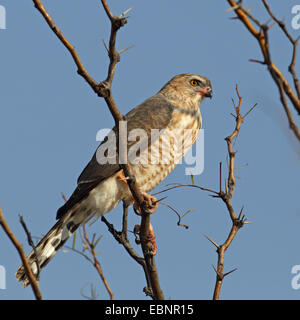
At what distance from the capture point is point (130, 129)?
4.95 metres

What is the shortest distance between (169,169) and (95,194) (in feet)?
2.60

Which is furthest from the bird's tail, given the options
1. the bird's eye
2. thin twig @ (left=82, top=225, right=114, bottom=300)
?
the bird's eye

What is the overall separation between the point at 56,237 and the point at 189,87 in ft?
8.33

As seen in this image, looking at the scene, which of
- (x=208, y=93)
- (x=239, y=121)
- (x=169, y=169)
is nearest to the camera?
(x=239, y=121)

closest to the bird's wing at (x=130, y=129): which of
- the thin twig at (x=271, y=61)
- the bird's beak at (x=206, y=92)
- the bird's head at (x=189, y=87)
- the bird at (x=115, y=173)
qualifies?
the bird at (x=115, y=173)

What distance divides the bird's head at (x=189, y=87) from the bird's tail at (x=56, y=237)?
202 centimetres

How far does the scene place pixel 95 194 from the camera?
479 cm

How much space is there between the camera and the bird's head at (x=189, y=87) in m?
5.89

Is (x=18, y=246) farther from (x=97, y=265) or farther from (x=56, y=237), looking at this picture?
(x=56, y=237)

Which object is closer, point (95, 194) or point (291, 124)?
point (291, 124)
